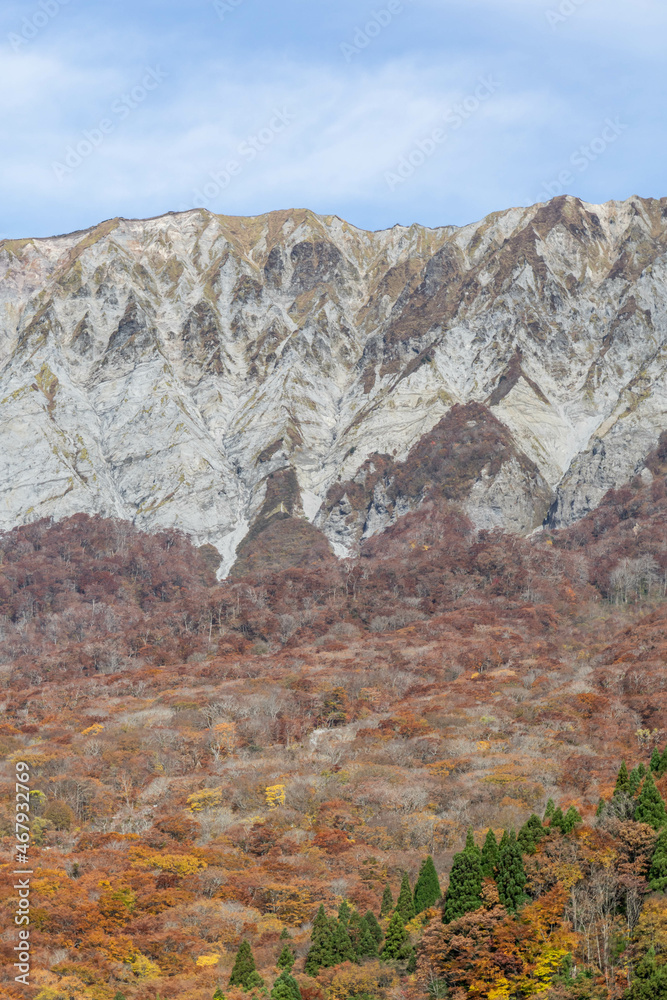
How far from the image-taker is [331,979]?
50.4 meters

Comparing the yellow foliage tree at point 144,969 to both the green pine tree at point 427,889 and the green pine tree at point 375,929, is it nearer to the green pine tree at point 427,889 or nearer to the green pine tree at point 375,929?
the green pine tree at point 375,929

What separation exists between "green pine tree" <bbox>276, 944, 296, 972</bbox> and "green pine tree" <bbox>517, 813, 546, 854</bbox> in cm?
1328

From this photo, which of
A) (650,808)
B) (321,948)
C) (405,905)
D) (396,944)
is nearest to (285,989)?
(321,948)

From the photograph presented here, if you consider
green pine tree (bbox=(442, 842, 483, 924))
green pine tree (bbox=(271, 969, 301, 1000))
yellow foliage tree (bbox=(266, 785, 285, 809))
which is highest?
yellow foliage tree (bbox=(266, 785, 285, 809))

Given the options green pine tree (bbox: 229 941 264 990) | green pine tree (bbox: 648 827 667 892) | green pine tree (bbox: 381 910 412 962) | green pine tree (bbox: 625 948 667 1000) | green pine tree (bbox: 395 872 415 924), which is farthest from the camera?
green pine tree (bbox: 395 872 415 924)

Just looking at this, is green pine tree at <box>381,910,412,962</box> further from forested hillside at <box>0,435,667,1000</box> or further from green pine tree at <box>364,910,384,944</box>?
green pine tree at <box>364,910,384,944</box>

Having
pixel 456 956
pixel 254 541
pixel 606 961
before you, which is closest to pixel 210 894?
pixel 456 956

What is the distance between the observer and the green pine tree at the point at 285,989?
47.8 metres

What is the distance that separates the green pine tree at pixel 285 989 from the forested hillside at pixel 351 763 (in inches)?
3.9

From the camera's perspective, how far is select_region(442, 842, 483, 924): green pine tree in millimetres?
51781

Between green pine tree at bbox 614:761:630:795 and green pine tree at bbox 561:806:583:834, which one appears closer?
green pine tree at bbox 561:806:583:834

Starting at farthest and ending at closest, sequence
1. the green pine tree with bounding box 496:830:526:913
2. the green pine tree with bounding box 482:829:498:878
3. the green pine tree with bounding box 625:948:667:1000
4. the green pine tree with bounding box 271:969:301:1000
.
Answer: the green pine tree with bounding box 482:829:498:878 < the green pine tree with bounding box 496:830:526:913 < the green pine tree with bounding box 271:969:301:1000 < the green pine tree with bounding box 625:948:667:1000

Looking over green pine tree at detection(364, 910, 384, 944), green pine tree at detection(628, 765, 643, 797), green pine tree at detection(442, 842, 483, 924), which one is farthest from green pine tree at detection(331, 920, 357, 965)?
green pine tree at detection(628, 765, 643, 797)

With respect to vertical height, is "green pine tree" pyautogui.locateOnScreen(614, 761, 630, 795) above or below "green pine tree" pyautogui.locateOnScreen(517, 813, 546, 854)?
above
